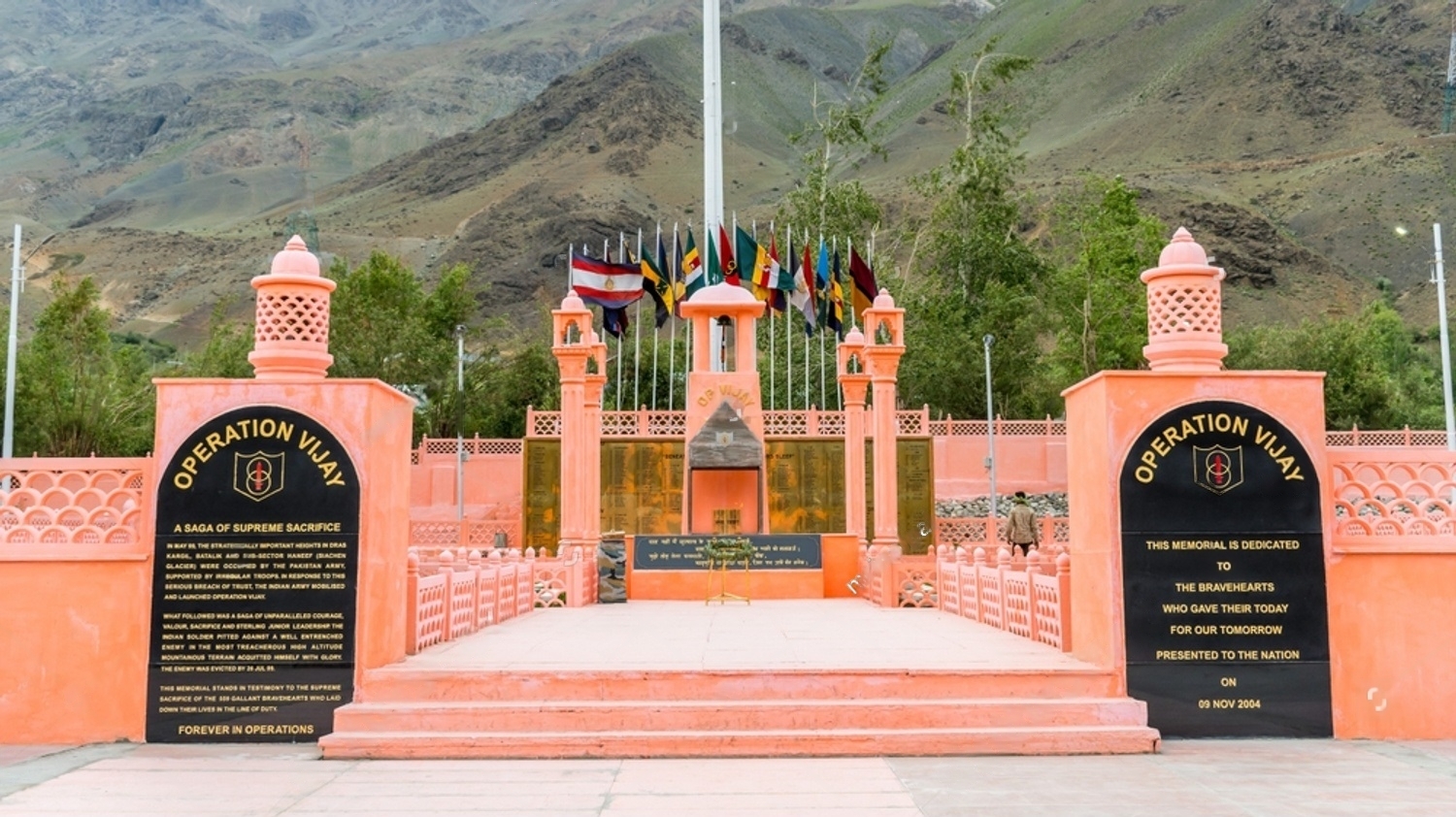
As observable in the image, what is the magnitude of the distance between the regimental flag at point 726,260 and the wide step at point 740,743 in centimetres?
1753

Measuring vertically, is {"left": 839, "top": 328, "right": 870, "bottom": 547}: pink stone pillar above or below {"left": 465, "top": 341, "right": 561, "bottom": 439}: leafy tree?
below

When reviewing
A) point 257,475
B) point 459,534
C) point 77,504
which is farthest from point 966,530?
point 77,504

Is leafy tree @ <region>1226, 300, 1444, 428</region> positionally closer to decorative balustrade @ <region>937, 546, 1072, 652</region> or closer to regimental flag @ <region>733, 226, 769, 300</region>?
regimental flag @ <region>733, 226, 769, 300</region>

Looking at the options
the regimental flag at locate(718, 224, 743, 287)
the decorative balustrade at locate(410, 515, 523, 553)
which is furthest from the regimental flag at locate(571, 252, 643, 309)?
the decorative balustrade at locate(410, 515, 523, 553)

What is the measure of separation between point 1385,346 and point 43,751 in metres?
58.0

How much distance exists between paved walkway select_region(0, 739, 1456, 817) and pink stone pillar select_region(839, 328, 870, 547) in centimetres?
1158

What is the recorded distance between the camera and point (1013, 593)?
34.7ft

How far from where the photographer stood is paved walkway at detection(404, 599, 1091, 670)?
816 centimetres

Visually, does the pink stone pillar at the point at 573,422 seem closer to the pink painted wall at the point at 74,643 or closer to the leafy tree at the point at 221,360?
the pink painted wall at the point at 74,643

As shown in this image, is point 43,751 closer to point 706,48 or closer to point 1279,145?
point 706,48

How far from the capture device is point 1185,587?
25.8ft

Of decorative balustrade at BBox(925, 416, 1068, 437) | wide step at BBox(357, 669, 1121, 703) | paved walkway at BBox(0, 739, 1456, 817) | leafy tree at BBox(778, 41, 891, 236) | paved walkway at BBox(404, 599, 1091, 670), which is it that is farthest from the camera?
leafy tree at BBox(778, 41, 891, 236)

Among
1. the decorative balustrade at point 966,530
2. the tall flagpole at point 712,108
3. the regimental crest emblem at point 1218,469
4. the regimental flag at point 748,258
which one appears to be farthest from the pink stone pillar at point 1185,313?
the tall flagpole at point 712,108

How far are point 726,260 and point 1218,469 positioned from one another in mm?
16941
